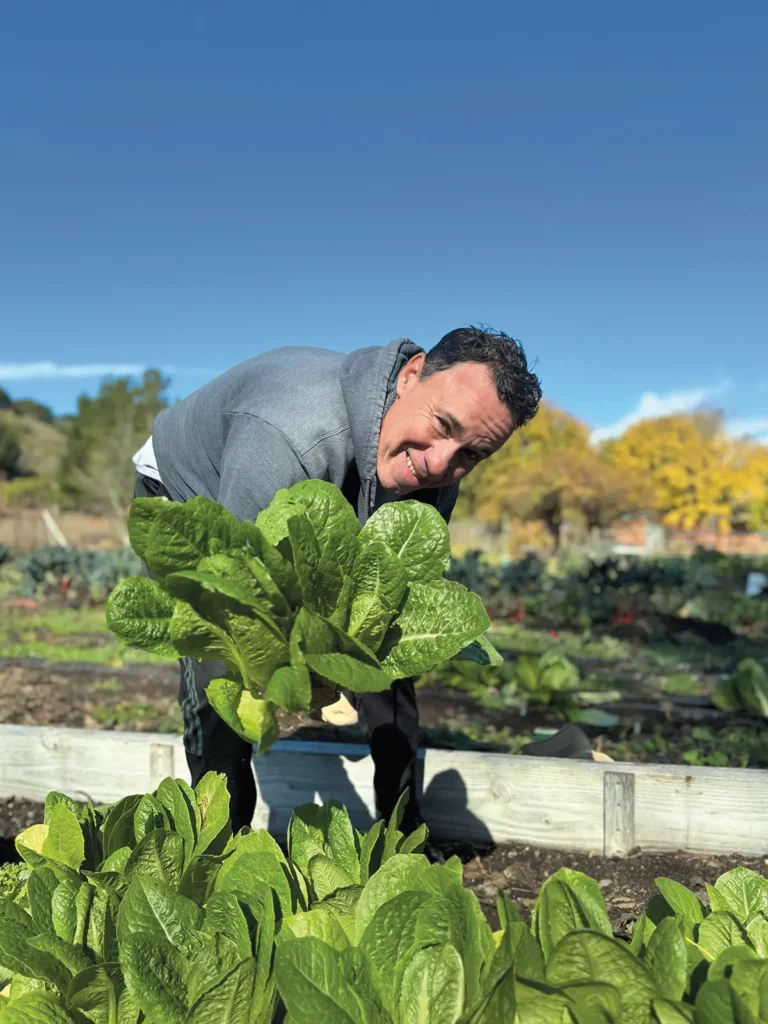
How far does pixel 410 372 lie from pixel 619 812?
1684 mm

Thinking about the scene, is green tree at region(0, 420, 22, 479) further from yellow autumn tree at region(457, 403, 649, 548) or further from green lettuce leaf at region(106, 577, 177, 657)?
green lettuce leaf at region(106, 577, 177, 657)

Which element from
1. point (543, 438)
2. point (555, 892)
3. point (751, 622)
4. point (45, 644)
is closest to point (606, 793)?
point (555, 892)

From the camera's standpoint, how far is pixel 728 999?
89cm

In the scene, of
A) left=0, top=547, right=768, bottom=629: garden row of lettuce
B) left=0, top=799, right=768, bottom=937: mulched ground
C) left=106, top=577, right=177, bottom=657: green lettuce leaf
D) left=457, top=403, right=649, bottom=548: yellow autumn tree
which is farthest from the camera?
left=457, top=403, right=649, bottom=548: yellow autumn tree

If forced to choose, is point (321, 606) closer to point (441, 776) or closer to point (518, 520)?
point (441, 776)

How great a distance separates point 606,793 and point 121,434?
86.9ft

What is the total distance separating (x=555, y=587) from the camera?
1084 centimetres

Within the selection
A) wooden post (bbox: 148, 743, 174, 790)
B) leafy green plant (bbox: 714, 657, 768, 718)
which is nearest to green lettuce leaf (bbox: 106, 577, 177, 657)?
wooden post (bbox: 148, 743, 174, 790)

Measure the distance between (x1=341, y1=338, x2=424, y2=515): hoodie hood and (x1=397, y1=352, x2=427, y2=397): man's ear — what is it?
18 millimetres

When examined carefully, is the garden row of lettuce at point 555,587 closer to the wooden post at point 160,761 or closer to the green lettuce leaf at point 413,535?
the wooden post at point 160,761

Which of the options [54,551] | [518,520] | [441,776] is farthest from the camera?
[518,520]

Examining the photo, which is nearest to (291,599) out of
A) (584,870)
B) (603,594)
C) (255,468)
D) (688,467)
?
(255,468)

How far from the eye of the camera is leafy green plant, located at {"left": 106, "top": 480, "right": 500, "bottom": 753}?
1021mm

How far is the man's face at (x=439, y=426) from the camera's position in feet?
5.90
